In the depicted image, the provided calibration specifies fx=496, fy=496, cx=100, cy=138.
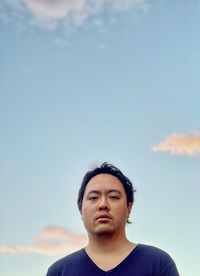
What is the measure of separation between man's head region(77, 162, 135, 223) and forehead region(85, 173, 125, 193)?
0.10 ft

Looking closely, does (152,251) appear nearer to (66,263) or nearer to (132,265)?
(132,265)

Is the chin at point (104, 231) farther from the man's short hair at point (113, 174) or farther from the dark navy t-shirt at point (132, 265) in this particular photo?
the man's short hair at point (113, 174)

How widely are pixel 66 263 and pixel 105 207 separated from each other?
0.50 meters

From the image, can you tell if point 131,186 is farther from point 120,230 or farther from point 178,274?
point 178,274

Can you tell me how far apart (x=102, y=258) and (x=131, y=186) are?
0.55m

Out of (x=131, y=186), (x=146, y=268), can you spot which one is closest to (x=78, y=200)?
(x=131, y=186)

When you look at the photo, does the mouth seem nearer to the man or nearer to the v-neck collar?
the man

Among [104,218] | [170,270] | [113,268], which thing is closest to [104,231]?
[104,218]

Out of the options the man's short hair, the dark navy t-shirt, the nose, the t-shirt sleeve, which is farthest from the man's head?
the t-shirt sleeve

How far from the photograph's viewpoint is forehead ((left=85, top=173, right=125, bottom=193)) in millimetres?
3312

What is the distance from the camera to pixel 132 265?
124 inches

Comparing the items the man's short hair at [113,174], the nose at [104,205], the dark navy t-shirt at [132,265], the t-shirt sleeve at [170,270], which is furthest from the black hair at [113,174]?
the t-shirt sleeve at [170,270]

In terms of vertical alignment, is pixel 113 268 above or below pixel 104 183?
below

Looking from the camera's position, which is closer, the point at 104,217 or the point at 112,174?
the point at 104,217
